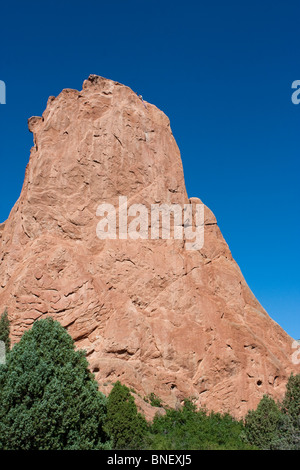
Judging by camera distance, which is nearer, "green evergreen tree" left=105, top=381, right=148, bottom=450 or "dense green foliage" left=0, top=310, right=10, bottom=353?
"green evergreen tree" left=105, top=381, right=148, bottom=450

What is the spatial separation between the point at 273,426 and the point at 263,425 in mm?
516

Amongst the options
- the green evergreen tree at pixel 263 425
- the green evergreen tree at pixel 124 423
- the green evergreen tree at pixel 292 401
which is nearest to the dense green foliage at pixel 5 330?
the green evergreen tree at pixel 124 423

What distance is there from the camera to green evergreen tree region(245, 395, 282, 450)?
2141 centimetres

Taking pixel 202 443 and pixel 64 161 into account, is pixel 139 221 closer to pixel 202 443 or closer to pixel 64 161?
pixel 64 161

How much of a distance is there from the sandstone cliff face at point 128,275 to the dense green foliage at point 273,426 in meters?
2.57

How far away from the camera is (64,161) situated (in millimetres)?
29625

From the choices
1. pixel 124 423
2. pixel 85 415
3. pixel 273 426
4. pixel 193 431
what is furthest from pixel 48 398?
pixel 273 426

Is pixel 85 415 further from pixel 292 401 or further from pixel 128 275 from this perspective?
pixel 292 401

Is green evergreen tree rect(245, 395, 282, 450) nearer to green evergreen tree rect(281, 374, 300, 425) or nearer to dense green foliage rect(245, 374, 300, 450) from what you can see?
dense green foliage rect(245, 374, 300, 450)

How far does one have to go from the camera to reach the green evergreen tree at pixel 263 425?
2141cm

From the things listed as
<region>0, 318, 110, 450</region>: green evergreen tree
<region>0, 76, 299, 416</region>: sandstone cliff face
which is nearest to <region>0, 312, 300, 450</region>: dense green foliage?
<region>0, 318, 110, 450</region>: green evergreen tree

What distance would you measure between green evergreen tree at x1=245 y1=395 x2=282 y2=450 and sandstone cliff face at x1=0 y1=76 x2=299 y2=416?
8.43ft

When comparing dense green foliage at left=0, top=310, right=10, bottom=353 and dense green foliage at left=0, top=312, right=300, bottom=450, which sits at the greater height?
dense green foliage at left=0, top=310, right=10, bottom=353
